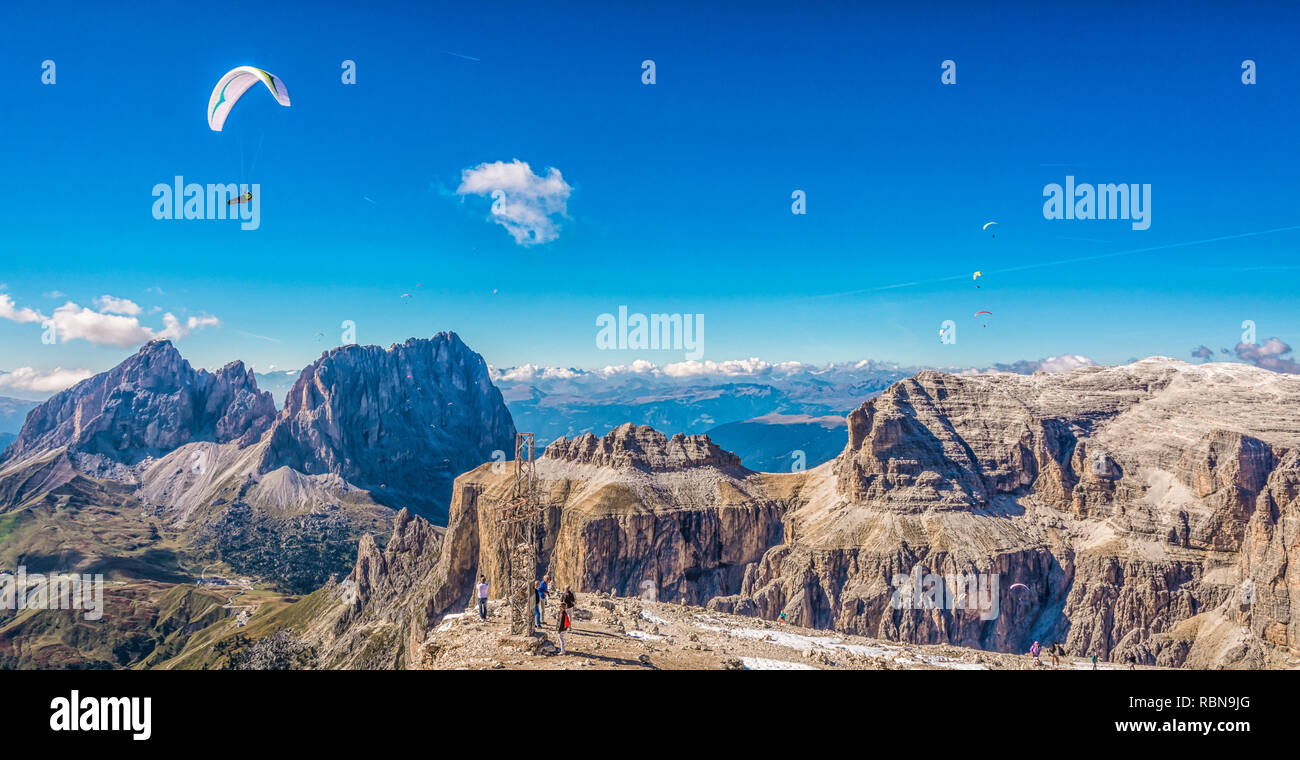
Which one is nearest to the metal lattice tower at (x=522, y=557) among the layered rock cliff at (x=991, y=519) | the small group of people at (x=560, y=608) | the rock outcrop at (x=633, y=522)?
the small group of people at (x=560, y=608)

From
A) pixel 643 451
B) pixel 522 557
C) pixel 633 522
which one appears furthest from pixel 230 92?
pixel 643 451

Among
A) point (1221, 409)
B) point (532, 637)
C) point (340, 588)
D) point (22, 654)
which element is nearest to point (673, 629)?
point (532, 637)

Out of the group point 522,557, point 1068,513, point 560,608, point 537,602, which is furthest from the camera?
point 1068,513

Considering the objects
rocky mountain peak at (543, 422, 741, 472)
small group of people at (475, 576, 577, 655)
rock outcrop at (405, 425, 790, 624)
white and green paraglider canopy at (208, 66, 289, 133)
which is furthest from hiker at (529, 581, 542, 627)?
rocky mountain peak at (543, 422, 741, 472)

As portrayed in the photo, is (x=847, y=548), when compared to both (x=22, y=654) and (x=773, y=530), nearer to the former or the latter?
(x=773, y=530)

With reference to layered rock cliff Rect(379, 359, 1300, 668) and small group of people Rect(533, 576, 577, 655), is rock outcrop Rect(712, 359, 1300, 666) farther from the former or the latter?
small group of people Rect(533, 576, 577, 655)

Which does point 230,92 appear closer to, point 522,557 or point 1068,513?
point 522,557

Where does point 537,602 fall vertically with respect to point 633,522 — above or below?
above
